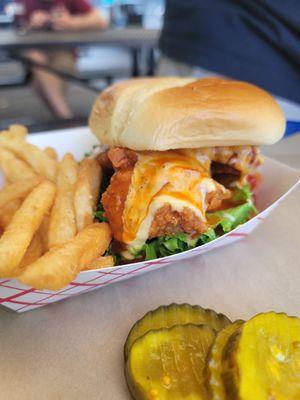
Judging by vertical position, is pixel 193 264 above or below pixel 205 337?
below

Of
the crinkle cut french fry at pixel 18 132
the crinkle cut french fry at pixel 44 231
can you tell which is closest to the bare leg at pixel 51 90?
the crinkle cut french fry at pixel 18 132

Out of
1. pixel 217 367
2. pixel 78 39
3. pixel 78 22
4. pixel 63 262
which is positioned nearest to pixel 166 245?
pixel 63 262

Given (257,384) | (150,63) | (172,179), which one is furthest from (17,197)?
(150,63)

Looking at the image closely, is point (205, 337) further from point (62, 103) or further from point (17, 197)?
point (62, 103)

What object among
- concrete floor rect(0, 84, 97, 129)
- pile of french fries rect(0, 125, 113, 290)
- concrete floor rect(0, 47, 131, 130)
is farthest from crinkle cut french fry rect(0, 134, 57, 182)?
concrete floor rect(0, 84, 97, 129)

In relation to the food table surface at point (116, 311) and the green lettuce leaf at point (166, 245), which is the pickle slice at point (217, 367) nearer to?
the food table surface at point (116, 311)

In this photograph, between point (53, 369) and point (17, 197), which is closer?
point (53, 369)

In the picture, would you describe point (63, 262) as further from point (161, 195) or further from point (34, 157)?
point (34, 157)
